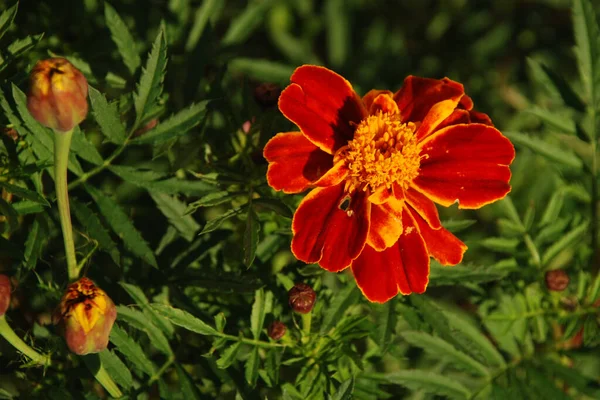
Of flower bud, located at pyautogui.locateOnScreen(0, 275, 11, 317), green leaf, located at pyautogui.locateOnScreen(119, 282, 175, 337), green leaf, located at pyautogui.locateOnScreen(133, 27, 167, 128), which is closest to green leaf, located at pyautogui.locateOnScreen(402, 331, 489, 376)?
green leaf, located at pyautogui.locateOnScreen(119, 282, 175, 337)

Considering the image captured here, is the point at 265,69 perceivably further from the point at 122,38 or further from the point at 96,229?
the point at 96,229

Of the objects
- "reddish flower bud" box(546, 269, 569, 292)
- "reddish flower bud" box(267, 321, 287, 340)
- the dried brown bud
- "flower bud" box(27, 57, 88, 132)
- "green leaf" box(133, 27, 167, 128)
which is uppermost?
"flower bud" box(27, 57, 88, 132)

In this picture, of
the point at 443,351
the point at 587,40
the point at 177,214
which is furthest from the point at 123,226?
the point at 587,40

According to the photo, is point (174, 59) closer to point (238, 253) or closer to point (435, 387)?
point (238, 253)

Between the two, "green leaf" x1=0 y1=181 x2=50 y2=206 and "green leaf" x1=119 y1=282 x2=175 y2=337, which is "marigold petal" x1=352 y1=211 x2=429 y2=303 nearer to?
"green leaf" x1=119 y1=282 x2=175 y2=337

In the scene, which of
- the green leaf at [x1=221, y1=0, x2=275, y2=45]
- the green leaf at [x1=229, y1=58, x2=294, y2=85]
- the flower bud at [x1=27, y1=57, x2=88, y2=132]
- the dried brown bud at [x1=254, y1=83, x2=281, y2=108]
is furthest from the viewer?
the green leaf at [x1=229, y1=58, x2=294, y2=85]
